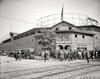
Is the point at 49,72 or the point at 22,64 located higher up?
the point at 49,72

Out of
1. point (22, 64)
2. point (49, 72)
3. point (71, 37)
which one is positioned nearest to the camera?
point (49, 72)

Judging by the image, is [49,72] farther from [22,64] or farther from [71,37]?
[71,37]

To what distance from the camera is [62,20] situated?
3069cm

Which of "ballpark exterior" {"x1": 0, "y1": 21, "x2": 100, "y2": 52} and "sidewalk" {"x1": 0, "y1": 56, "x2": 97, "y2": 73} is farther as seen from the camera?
"ballpark exterior" {"x1": 0, "y1": 21, "x2": 100, "y2": 52}

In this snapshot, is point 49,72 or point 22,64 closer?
point 49,72

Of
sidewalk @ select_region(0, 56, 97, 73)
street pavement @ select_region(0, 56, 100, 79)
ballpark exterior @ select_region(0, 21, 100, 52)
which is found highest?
ballpark exterior @ select_region(0, 21, 100, 52)

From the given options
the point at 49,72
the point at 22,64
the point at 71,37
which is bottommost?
the point at 22,64

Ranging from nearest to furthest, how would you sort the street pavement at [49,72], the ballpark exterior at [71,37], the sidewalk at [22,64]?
the street pavement at [49,72] < the sidewalk at [22,64] < the ballpark exterior at [71,37]

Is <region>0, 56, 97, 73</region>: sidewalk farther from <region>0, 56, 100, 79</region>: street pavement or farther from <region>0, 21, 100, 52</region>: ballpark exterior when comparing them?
<region>0, 21, 100, 52</region>: ballpark exterior

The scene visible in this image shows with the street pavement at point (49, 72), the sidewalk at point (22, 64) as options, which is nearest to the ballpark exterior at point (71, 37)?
the sidewalk at point (22, 64)

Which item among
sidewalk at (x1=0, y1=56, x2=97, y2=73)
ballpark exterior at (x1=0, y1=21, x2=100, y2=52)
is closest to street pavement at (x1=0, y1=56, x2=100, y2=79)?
sidewalk at (x1=0, y1=56, x2=97, y2=73)

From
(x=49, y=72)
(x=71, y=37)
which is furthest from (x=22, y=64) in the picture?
(x=71, y=37)

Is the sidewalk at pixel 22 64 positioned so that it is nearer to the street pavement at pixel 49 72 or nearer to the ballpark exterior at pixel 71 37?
the street pavement at pixel 49 72

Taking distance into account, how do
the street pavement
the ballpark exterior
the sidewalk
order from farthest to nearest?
the ballpark exterior < the sidewalk < the street pavement
